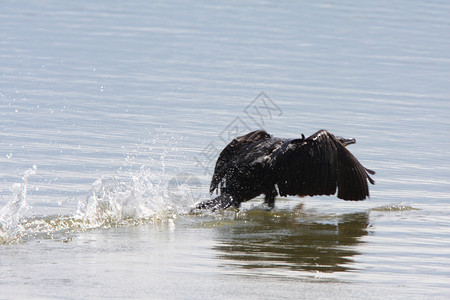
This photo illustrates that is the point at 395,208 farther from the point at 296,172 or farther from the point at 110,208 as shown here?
the point at 110,208

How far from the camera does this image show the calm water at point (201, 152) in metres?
6.62

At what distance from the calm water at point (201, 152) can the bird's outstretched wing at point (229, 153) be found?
37 cm

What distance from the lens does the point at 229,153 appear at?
370 inches

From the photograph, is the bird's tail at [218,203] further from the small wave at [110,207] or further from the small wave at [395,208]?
the small wave at [395,208]

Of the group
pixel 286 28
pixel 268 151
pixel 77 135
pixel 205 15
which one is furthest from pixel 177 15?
pixel 268 151

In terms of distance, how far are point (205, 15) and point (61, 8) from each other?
3763 millimetres

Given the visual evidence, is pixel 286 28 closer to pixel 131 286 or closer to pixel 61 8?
pixel 61 8

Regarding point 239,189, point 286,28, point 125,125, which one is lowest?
point 239,189

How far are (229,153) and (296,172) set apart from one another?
839 millimetres

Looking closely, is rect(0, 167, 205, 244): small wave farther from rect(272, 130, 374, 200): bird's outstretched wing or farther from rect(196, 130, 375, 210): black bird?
rect(272, 130, 374, 200): bird's outstretched wing

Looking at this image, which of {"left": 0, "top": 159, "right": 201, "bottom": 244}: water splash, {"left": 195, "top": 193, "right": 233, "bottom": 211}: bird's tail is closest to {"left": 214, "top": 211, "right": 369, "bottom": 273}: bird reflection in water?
{"left": 195, "top": 193, "right": 233, "bottom": 211}: bird's tail

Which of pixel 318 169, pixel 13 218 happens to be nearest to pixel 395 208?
pixel 318 169

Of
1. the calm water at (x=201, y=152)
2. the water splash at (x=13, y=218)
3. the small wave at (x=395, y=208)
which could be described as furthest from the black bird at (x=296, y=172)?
the water splash at (x=13, y=218)

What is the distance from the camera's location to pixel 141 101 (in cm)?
1335
